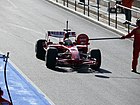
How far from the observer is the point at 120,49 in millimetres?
24031

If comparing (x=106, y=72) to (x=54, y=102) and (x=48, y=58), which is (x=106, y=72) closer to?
(x=48, y=58)

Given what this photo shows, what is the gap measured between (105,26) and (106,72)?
10.1 m

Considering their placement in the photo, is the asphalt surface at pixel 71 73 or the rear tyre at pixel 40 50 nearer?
the asphalt surface at pixel 71 73

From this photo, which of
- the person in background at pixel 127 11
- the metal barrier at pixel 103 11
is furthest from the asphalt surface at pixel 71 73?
the person in background at pixel 127 11

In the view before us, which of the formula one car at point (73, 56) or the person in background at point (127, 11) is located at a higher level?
the person in background at point (127, 11)

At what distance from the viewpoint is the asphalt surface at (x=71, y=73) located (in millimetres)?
16359

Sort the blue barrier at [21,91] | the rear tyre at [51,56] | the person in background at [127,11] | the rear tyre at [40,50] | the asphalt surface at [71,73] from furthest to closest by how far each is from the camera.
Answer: the person in background at [127,11]
the rear tyre at [40,50]
the rear tyre at [51,56]
the asphalt surface at [71,73]
the blue barrier at [21,91]

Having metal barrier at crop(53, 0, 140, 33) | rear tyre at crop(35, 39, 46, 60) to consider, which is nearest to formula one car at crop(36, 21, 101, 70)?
rear tyre at crop(35, 39, 46, 60)

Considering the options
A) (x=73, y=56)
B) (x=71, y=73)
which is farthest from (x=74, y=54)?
(x=71, y=73)

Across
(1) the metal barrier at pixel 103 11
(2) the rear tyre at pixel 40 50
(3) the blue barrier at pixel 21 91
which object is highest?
(1) the metal barrier at pixel 103 11

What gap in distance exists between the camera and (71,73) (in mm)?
19078

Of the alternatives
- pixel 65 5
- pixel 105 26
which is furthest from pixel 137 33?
pixel 65 5

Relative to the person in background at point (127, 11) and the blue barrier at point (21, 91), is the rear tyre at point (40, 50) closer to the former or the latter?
the blue barrier at point (21, 91)

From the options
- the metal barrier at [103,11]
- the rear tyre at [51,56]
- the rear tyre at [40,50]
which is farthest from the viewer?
the metal barrier at [103,11]
